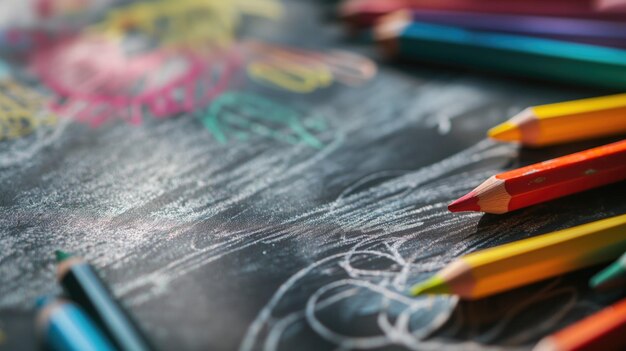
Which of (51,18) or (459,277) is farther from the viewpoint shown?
(51,18)

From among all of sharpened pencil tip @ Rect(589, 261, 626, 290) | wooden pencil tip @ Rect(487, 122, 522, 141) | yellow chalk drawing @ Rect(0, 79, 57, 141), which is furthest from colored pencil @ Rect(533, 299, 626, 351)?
yellow chalk drawing @ Rect(0, 79, 57, 141)

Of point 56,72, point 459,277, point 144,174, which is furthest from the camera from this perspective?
point 56,72

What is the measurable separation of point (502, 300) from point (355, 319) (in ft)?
0.25

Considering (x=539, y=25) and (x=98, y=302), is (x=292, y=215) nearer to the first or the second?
(x=98, y=302)

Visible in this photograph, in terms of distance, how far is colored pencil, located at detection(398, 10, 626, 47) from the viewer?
51 centimetres

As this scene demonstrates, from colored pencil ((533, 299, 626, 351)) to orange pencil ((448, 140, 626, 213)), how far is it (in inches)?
3.5

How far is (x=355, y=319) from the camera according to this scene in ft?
0.99

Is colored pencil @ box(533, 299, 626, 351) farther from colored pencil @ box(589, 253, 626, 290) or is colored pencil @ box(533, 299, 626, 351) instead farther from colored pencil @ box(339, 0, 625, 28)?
colored pencil @ box(339, 0, 625, 28)

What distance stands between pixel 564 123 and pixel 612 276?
0.15 meters

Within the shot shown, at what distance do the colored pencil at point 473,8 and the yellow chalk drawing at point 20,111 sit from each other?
304 mm

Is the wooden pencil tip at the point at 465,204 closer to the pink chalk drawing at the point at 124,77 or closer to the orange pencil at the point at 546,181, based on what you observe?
the orange pencil at the point at 546,181

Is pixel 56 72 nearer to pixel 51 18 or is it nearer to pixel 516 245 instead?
pixel 51 18

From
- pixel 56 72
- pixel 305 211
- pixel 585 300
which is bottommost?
pixel 585 300

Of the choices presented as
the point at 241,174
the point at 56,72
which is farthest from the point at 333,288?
the point at 56,72
